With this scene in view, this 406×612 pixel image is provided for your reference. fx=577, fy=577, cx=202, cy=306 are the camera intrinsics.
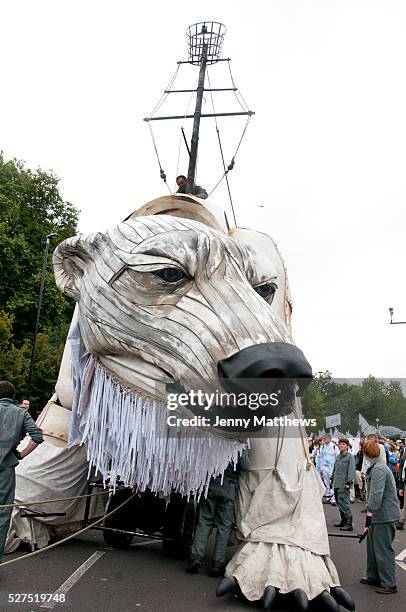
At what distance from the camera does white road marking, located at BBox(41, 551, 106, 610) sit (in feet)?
13.1

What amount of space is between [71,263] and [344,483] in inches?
300

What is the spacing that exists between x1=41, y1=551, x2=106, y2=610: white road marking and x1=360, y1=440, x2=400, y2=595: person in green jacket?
2527mm

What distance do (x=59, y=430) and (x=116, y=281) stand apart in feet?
7.75

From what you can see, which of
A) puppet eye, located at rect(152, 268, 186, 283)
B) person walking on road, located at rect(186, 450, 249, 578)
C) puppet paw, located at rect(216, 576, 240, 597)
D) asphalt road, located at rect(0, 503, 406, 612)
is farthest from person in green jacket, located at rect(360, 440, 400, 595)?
puppet eye, located at rect(152, 268, 186, 283)

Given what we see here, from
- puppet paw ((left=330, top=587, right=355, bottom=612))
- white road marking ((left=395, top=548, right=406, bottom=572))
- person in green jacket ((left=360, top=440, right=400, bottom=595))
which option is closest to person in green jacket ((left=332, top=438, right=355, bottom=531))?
white road marking ((left=395, top=548, right=406, bottom=572))

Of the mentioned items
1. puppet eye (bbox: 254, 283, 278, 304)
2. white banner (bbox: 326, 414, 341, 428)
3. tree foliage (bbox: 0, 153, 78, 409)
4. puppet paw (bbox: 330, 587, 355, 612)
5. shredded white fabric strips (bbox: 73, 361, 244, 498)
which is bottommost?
puppet paw (bbox: 330, 587, 355, 612)

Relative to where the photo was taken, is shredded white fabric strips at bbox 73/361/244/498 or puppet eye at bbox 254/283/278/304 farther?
puppet eye at bbox 254/283/278/304

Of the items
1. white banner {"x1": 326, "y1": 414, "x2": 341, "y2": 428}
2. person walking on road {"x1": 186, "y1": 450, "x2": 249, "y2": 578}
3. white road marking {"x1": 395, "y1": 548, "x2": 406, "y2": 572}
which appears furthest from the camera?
white banner {"x1": 326, "y1": 414, "x2": 341, "y2": 428}

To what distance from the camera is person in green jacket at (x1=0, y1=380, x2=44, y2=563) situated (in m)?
4.38

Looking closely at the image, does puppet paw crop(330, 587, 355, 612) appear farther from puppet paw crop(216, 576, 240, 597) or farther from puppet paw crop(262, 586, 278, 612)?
puppet paw crop(216, 576, 240, 597)

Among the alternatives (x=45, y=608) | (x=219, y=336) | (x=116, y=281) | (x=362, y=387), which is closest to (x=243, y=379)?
(x=219, y=336)

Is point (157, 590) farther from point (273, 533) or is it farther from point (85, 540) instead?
point (85, 540)

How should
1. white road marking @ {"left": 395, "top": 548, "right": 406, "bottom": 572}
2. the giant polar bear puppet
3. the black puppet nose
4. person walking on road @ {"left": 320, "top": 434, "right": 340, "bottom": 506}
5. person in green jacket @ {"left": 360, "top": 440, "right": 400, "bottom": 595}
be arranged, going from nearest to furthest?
the black puppet nose → the giant polar bear puppet → person in green jacket @ {"left": 360, "top": 440, "right": 400, "bottom": 595} → white road marking @ {"left": 395, "top": 548, "right": 406, "bottom": 572} → person walking on road @ {"left": 320, "top": 434, "right": 340, "bottom": 506}

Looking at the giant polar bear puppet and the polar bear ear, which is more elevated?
the polar bear ear
